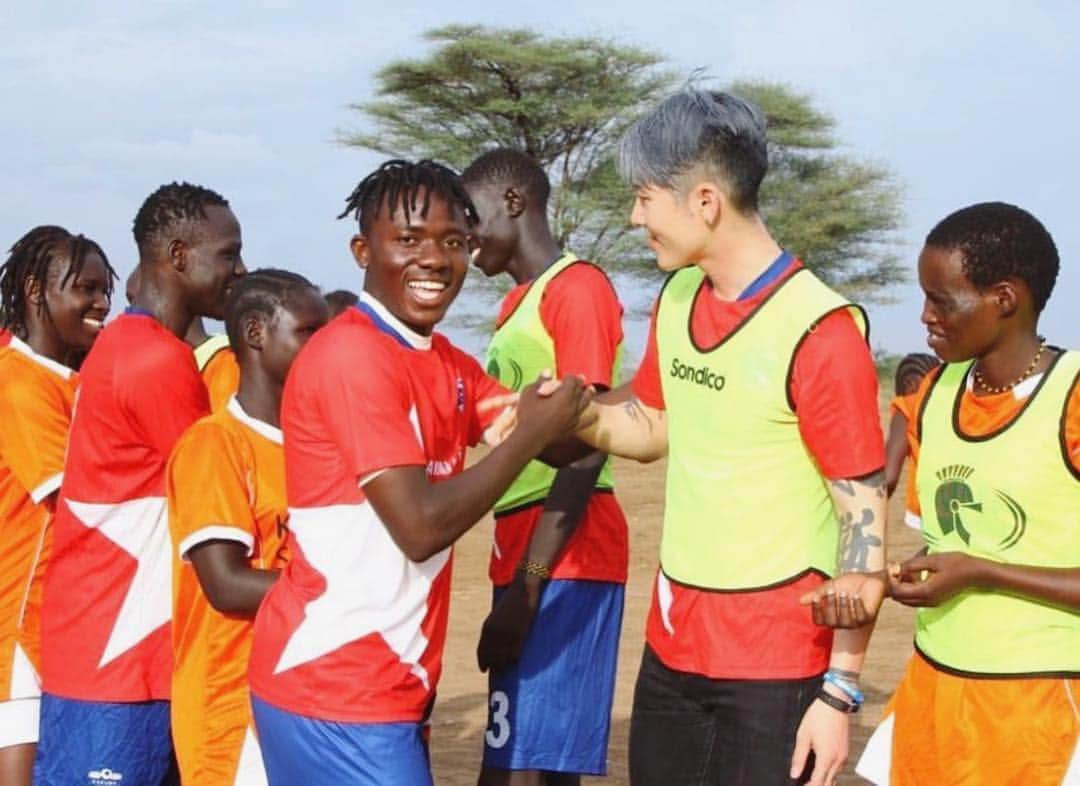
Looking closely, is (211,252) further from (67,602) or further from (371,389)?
(371,389)

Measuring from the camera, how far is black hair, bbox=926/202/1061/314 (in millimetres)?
4020

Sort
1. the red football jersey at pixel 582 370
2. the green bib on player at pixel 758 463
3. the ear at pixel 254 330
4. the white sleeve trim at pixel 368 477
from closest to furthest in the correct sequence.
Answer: the white sleeve trim at pixel 368 477
the green bib on player at pixel 758 463
the ear at pixel 254 330
the red football jersey at pixel 582 370

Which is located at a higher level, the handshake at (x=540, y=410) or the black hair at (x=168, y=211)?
the black hair at (x=168, y=211)

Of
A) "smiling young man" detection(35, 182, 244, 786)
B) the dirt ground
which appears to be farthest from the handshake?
the dirt ground

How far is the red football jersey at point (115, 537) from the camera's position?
4.71 metres

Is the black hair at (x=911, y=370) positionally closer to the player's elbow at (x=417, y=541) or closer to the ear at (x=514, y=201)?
the ear at (x=514, y=201)

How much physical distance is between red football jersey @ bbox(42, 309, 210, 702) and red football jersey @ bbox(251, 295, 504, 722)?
1195 mm

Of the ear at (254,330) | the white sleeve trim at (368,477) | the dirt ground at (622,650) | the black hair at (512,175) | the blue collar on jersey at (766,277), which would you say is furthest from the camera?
the dirt ground at (622,650)

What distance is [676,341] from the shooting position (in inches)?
157

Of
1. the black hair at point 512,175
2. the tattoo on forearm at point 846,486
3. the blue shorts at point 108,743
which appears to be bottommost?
the blue shorts at point 108,743

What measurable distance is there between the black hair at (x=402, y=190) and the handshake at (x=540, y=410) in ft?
1.37

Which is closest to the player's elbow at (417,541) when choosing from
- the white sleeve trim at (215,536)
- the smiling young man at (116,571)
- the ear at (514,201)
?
the white sleeve trim at (215,536)

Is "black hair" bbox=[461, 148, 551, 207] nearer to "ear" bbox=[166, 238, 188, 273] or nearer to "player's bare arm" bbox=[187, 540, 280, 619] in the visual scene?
"ear" bbox=[166, 238, 188, 273]

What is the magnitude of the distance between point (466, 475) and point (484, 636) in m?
1.95
